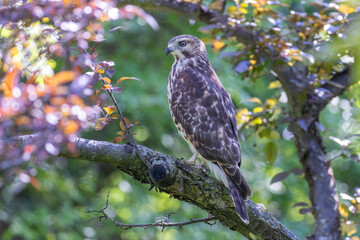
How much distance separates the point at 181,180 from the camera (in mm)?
2848

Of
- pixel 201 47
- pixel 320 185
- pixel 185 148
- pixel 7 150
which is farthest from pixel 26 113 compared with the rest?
pixel 185 148

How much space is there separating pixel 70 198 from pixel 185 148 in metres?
2.01

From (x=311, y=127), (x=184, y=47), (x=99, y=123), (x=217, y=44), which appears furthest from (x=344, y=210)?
(x=99, y=123)

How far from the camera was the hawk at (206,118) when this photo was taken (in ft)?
11.7

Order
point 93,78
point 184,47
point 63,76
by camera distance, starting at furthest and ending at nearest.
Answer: point 184,47
point 93,78
point 63,76

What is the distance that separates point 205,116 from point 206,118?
18 mm

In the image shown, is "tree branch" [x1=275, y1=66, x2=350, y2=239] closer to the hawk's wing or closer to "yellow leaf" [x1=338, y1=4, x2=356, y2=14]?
the hawk's wing

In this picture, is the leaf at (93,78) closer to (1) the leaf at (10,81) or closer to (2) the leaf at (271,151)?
(1) the leaf at (10,81)

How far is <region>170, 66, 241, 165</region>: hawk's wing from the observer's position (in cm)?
364

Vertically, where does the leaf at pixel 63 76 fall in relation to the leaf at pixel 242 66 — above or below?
above

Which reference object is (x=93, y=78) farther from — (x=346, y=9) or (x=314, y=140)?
(x=314, y=140)

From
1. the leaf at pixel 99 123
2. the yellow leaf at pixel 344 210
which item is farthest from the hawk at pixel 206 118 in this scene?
the leaf at pixel 99 123

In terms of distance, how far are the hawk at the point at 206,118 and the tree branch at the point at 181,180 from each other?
0.24m

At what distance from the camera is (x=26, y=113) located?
5.00ft
